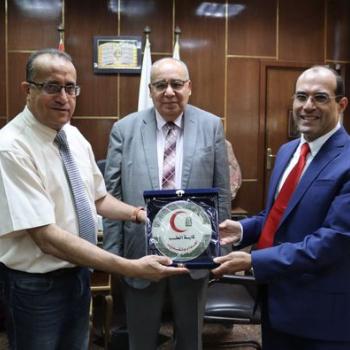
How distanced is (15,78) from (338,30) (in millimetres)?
3559

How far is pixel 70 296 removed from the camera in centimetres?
163

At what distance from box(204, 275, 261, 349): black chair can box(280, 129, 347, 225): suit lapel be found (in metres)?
0.99

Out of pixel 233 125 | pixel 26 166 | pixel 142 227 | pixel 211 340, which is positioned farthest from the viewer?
pixel 233 125

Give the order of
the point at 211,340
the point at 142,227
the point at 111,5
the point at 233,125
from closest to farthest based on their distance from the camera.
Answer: the point at 142,227 < the point at 211,340 < the point at 111,5 < the point at 233,125

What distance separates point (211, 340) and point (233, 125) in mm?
2465

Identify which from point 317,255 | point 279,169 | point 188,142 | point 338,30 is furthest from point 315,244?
point 338,30

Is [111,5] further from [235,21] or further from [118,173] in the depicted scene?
[118,173]

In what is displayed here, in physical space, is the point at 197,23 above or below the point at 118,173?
above

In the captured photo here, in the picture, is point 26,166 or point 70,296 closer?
point 26,166

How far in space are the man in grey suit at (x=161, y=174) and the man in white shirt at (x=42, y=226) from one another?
48 cm

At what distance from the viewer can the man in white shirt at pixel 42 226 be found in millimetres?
1468

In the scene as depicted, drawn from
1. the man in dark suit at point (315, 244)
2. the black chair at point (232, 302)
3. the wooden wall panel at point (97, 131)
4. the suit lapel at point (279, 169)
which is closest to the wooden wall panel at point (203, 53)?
the wooden wall panel at point (97, 131)

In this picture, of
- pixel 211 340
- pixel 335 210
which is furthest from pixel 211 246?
pixel 211 340

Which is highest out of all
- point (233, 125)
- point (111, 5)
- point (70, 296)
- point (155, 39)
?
point (111, 5)
